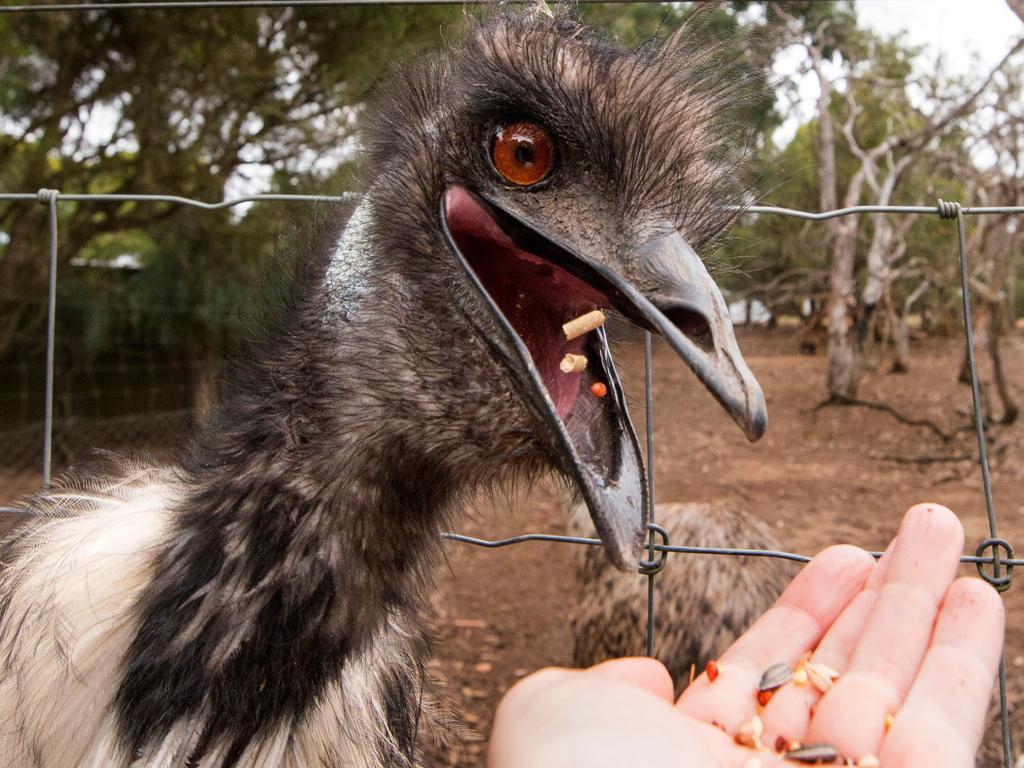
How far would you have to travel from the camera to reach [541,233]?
3.43 ft

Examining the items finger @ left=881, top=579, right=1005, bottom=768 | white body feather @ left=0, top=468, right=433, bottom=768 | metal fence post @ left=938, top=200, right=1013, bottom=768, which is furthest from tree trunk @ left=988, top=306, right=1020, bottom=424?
white body feather @ left=0, top=468, right=433, bottom=768

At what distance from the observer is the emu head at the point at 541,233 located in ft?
3.34

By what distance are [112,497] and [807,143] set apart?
39.3 feet

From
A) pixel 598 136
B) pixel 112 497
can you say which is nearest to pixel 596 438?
pixel 598 136

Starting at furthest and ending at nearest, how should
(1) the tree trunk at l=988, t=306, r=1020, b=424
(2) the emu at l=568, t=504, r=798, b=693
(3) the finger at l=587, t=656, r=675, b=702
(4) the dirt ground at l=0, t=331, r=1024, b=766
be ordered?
(1) the tree trunk at l=988, t=306, r=1020, b=424 < (4) the dirt ground at l=0, t=331, r=1024, b=766 < (2) the emu at l=568, t=504, r=798, b=693 < (3) the finger at l=587, t=656, r=675, b=702

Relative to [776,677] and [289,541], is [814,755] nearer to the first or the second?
[776,677]

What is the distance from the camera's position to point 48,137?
6.40 meters

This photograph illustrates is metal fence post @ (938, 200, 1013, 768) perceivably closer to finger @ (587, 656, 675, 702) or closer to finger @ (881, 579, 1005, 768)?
finger @ (881, 579, 1005, 768)

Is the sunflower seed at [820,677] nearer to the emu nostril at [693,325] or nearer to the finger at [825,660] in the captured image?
the finger at [825,660]

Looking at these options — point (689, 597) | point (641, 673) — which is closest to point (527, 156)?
point (641, 673)

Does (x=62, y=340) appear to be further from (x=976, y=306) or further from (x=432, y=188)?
(x=976, y=306)

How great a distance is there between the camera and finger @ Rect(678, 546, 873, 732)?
139 centimetres

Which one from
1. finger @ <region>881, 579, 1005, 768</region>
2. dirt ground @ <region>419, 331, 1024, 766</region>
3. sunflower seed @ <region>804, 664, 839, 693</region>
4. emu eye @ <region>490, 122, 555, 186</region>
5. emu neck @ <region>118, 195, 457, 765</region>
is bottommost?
dirt ground @ <region>419, 331, 1024, 766</region>

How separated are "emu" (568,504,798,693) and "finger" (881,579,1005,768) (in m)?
1.44
